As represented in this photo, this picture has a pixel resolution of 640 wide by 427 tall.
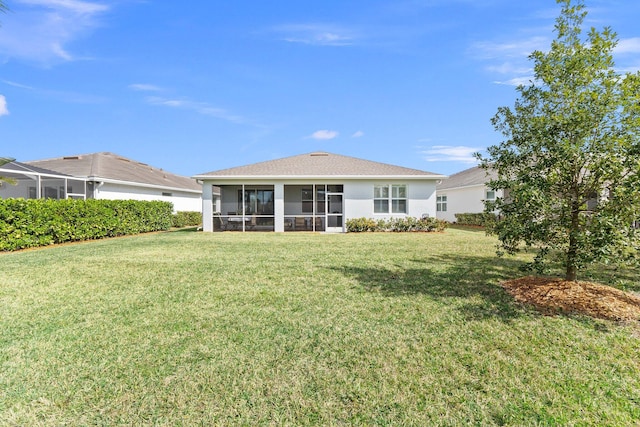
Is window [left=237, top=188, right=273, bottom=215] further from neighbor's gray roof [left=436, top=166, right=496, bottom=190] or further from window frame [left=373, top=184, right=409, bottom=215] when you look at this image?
neighbor's gray roof [left=436, top=166, right=496, bottom=190]

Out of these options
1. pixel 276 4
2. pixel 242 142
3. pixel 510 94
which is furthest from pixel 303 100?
pixel 510 94

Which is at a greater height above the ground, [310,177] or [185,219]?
[310,177]

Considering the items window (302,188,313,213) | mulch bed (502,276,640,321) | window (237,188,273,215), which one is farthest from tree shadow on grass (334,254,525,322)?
window (237,188,273,215)

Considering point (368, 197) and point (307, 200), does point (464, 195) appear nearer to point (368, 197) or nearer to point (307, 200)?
point (368, 197)

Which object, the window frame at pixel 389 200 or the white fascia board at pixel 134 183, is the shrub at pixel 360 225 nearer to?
the window frame at pixel 389 200

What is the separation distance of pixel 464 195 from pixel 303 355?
2523 cm

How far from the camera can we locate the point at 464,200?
25.6 metres

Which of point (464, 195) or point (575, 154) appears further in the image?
point (464, 195)

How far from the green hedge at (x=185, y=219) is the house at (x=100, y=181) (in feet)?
6.90

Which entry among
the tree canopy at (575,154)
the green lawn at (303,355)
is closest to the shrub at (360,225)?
the green lawn at (303,355)

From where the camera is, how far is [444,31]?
11.1m

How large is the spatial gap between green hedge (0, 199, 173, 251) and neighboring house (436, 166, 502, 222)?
70.7 ft

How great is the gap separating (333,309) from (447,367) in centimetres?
199

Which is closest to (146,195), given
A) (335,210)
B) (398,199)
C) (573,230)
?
(335,210)
